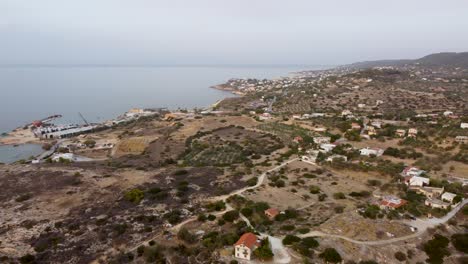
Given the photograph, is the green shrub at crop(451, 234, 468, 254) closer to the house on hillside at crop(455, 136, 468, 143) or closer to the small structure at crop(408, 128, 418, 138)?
the house on hillside at crop(455, 136, 468, 143)

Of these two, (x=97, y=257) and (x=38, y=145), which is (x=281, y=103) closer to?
(x=38, y=145)

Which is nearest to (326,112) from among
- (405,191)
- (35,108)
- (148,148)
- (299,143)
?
(299,143)

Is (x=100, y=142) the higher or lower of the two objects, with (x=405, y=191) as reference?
lower

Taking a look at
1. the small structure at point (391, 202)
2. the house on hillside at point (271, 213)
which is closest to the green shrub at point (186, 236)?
the house on hillside at point (271, 213)

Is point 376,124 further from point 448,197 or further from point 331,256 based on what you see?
point 331,256

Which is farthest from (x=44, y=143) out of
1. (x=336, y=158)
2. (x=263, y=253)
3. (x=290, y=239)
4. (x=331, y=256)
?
(x=331, y=256)

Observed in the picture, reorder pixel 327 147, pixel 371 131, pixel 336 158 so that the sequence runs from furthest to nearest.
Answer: pixel 371 131, pixel 327 147, pixel 336 158
